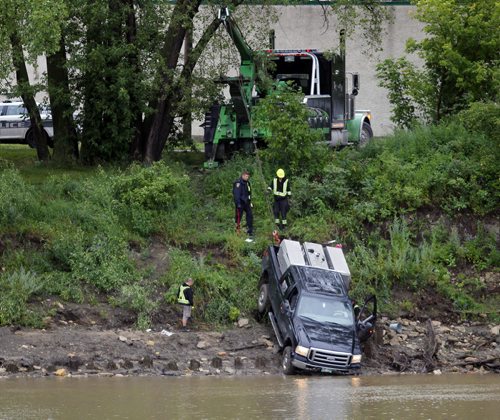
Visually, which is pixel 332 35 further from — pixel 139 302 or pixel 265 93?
pixel 139 302

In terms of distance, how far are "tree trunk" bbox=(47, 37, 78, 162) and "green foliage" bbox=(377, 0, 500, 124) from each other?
9.56m

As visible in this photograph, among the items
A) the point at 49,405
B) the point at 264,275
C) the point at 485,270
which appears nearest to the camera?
the point at 49,405

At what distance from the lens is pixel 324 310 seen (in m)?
Answer: 24.7

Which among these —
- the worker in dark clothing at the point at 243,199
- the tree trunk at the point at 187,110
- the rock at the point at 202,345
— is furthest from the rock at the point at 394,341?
the tree trunk at the point at 187,110

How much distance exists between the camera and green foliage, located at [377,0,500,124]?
34.1 meters

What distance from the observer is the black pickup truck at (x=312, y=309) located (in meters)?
23.7

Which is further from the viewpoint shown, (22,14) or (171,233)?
(171,233)

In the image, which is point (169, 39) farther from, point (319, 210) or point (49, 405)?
point (49, 405)

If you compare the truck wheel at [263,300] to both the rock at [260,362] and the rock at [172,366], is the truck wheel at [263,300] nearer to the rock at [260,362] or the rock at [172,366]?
the rock at [260,362]

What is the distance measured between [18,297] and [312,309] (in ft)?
21.2

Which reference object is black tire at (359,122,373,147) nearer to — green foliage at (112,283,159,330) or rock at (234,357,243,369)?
green foliage at (112,283,159,330)

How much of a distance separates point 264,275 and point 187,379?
458 centimetres

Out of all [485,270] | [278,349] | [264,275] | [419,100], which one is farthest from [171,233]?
[419,100]

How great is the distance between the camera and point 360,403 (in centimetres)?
1989
